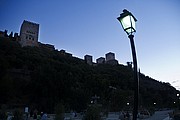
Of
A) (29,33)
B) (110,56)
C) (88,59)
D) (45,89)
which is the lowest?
(45,89)

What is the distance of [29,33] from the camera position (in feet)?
266

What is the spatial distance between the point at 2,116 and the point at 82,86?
110 ft

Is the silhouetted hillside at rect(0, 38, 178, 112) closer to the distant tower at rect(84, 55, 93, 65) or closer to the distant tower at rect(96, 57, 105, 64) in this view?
the distant tower at rect(84, 55, 93, 65)

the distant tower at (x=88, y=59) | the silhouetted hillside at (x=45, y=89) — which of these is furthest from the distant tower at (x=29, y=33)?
the distant tower at (x=88, y=59)

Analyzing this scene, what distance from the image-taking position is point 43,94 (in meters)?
40.3

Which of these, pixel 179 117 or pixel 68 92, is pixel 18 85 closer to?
pixel 68 92

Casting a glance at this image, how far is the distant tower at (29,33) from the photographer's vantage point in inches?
3125

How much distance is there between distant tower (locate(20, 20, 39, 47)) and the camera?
260 ft

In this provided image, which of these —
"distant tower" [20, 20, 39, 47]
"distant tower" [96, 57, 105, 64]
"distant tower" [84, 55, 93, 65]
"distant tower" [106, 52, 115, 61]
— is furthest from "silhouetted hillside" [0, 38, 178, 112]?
"distant tower" [96, 57, 105, 64]

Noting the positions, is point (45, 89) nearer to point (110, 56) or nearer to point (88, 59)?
point (88, 59)

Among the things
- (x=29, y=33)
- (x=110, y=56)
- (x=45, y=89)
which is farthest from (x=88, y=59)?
(x=45, y=89)

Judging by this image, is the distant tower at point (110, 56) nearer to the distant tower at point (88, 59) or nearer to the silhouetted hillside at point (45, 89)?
the distant tower at point (88, 59)

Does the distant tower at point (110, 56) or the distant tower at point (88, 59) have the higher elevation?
the distant tower at point (110, 56)

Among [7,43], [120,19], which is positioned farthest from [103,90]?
[120,19]
